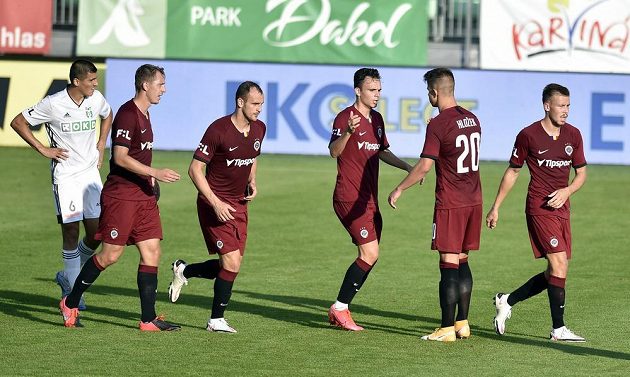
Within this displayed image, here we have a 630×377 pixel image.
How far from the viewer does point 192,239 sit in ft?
52.7

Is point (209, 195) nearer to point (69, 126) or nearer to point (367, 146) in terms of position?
point (367, 146)

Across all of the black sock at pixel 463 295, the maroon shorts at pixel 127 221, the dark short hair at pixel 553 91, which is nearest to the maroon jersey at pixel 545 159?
the dark short hair at pixel 553 91

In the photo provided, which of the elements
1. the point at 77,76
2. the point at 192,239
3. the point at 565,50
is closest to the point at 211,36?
the point at 565,50

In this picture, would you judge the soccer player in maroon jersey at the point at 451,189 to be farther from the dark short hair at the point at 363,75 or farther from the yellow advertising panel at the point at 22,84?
the yellow advertising panel at the point at 22,84

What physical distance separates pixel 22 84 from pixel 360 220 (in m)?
16.2

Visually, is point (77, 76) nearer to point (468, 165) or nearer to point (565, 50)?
point (468, 165)

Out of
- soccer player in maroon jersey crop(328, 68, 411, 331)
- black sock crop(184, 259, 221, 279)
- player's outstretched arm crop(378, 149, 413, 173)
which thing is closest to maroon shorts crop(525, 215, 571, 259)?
player's outstretched arm crop(378, 149, 413, 173)

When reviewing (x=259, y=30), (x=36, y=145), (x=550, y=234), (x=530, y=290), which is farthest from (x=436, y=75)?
(x=259, y=30)

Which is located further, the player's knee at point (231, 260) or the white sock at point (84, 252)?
the white sock at point (84, 252)

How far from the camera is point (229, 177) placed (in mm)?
10703

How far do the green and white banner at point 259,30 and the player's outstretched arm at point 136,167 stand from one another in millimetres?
16042

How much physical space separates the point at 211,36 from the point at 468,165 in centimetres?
1684

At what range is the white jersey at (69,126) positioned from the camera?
11.6 m

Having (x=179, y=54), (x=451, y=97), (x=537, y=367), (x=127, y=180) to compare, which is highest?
(x=179, y=54)
